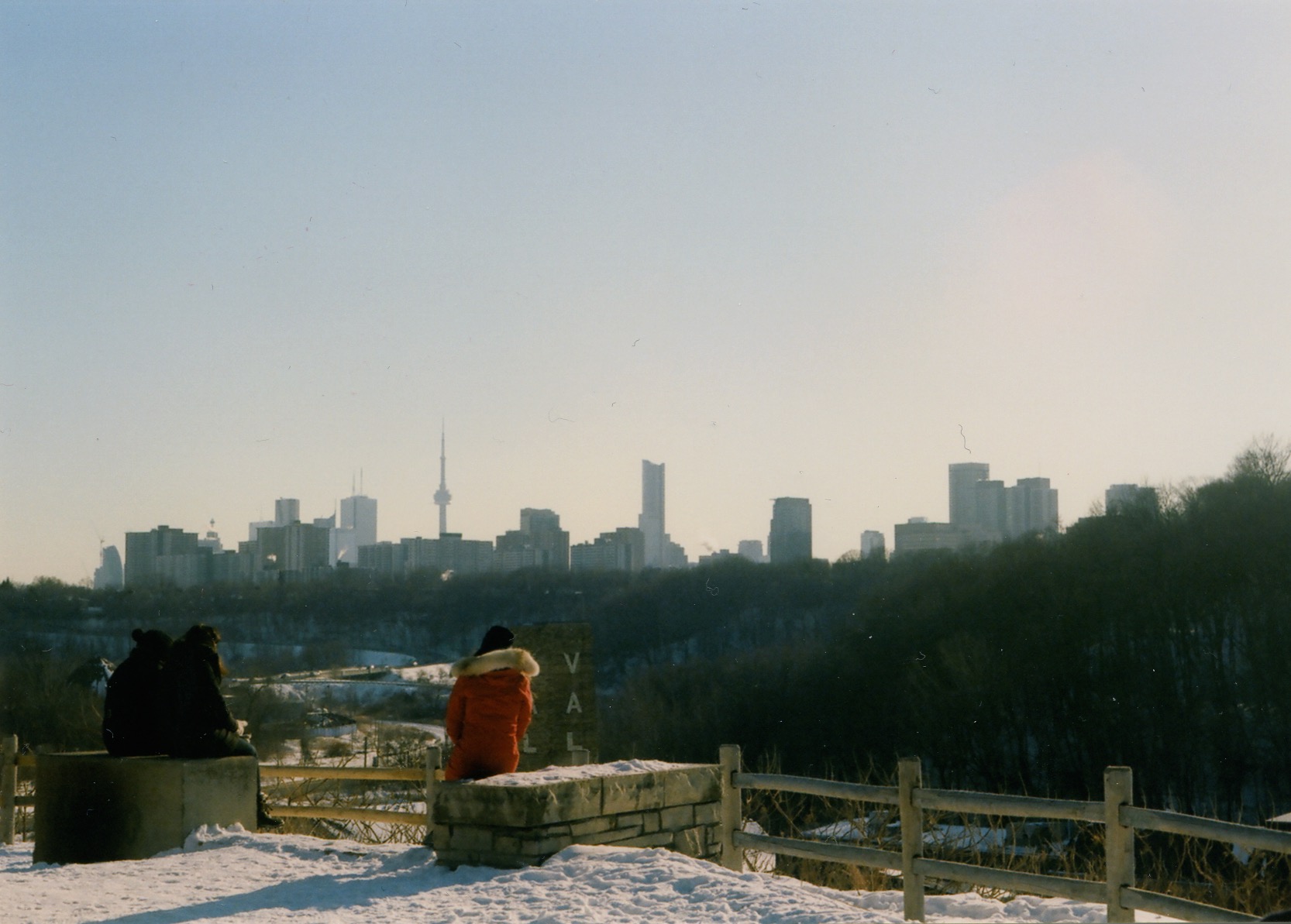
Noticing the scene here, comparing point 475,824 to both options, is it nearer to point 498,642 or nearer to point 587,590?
point 498,642

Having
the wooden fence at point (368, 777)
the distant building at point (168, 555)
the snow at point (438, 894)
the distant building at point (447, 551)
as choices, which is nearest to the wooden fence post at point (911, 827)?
the snow at point (438, 894)

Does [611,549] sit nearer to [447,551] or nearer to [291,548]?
[447,551]

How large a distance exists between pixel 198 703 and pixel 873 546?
91124 millimetres

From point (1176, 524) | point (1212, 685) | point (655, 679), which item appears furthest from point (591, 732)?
point (655, 679)

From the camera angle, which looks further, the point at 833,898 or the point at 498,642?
the point at 498,642

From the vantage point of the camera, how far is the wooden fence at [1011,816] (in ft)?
23.4

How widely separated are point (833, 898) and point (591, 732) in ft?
26.5

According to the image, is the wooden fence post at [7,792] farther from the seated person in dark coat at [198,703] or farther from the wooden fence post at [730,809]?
the wooden fence post at [730,809]

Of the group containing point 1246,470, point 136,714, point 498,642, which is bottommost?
point 136,714

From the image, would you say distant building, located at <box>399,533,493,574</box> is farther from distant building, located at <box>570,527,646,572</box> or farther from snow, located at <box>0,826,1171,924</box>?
snow, located at <box>0,826,1171,924</box>

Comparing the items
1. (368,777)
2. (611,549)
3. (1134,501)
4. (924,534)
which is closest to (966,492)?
(924,534)

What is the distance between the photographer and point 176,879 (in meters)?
9.48

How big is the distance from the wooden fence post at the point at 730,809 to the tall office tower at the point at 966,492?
90546 mm

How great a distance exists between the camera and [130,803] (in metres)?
11.1
